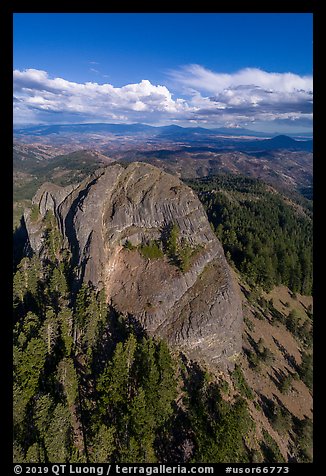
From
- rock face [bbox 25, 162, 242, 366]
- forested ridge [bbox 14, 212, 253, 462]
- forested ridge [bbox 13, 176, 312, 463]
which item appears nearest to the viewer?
forested ridge [bbox 14, 212, 253, 462]

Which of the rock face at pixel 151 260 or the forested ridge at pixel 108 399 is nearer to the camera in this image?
the forested ridge at pixel 108 399

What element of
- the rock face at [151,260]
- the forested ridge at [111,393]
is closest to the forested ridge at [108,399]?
the forested ridge at [111,393]

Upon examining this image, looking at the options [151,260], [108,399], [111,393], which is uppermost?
[151,260]

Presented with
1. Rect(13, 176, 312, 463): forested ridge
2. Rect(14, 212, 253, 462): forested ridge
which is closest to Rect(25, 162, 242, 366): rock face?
Rect(13, 176, 312, 463): forested ridge

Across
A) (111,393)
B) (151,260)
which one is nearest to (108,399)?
(111,393)

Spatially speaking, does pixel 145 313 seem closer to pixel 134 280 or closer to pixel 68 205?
pixel 134 280

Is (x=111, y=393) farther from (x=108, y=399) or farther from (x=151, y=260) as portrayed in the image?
(x=151, y=260)

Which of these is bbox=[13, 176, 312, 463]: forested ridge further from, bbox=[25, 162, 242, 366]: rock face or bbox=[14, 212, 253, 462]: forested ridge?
bbox=[25, 162, 242, 366]: rock face

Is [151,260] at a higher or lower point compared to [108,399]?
higher

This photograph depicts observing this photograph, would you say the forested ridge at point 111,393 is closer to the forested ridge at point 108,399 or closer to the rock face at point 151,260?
the forested ridge at point 108,399
